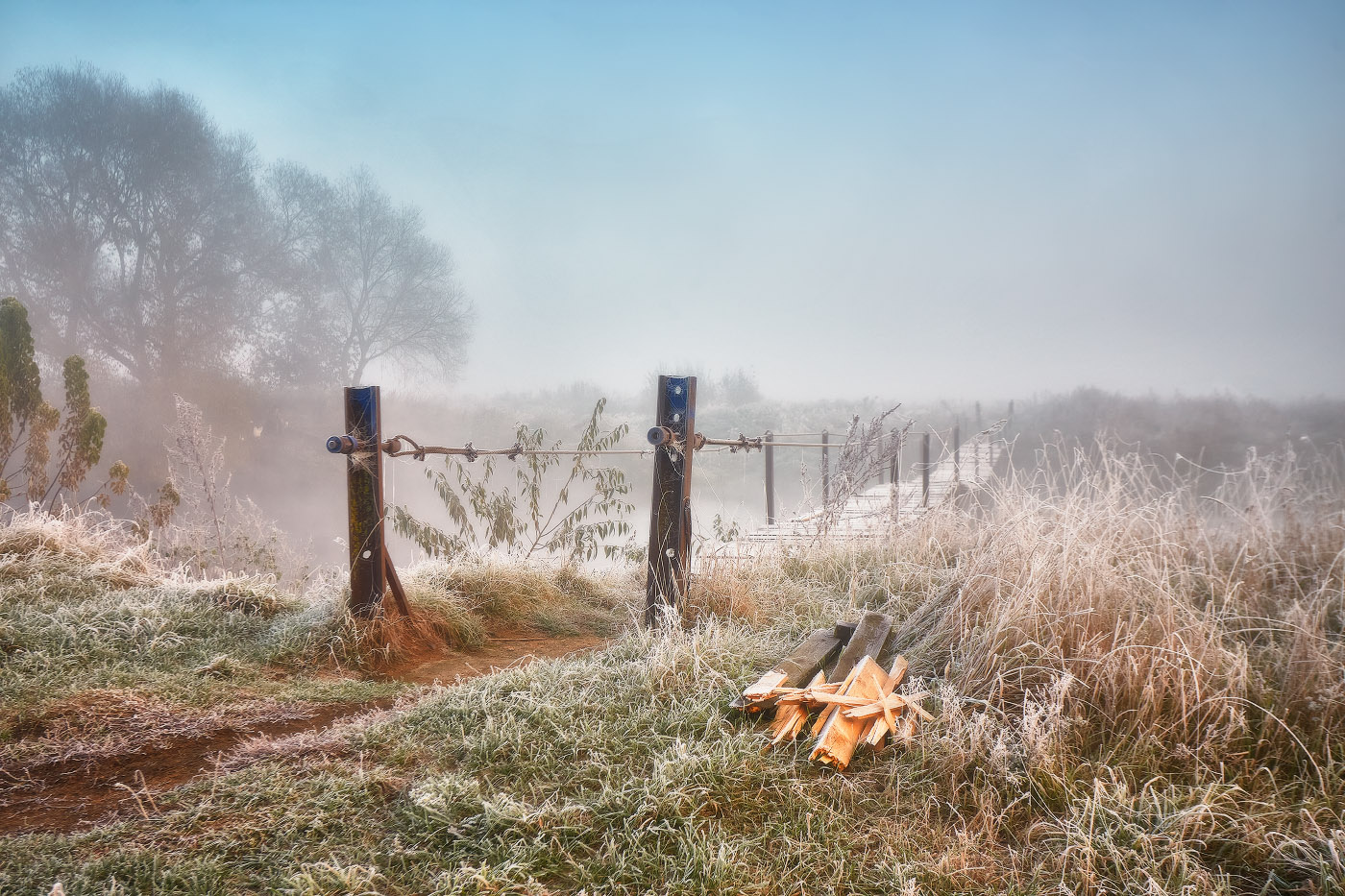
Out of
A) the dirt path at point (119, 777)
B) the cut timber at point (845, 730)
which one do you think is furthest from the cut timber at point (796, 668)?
the dirt path at point (119, 777)

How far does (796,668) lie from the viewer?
2.66 metres

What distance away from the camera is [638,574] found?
506 centimetres

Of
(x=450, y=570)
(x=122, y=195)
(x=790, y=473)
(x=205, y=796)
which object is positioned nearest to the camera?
(x=205, y=796)

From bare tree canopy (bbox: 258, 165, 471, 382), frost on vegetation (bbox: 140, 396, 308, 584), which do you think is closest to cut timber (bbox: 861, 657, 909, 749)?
frost on vegetation (bbox: 140, 396, 308, 584)

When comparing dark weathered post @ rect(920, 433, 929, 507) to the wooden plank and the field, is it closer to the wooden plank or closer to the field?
the field

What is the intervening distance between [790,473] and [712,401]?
4.41 metres

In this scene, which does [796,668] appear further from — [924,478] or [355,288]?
[355,288]

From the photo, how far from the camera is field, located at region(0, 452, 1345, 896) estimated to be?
5.32 ft

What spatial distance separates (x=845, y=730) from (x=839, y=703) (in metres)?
0.11

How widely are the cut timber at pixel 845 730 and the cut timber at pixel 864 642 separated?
0.22 meters

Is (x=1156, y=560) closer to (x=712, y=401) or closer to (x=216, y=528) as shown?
(x=216, y=528)

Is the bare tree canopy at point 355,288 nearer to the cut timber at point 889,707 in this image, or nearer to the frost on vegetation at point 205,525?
the frost on vegetation at point 205,525

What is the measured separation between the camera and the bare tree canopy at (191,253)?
1522 cm

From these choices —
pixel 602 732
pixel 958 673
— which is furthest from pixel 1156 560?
pixel 602 732
